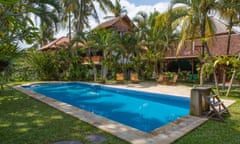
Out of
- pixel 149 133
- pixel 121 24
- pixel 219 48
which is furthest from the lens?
pixel 121 24

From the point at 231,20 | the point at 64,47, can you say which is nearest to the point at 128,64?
the point at 64,47

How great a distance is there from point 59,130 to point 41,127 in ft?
1.93

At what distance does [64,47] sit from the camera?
18672 millimetres

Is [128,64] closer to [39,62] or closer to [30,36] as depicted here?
[39,62]

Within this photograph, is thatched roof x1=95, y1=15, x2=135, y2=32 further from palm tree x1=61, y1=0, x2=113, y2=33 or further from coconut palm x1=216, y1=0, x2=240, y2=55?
coconut palm x1=216, y1=0, x2=240, y2=55

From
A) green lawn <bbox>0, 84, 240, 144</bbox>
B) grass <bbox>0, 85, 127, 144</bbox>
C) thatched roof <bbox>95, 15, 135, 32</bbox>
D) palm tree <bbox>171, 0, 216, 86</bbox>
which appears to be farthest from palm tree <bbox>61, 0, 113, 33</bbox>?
green lawn <bbox>0, 84, 240, 144</bbox>

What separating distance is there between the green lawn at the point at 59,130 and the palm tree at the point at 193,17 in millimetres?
6402

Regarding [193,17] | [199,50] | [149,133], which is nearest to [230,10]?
[193,17]

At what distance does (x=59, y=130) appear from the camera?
4371 millimetres

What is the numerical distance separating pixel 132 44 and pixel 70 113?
13811 millimetres

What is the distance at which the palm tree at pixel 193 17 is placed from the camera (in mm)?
10352

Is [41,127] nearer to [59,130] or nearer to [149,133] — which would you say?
[59,130]

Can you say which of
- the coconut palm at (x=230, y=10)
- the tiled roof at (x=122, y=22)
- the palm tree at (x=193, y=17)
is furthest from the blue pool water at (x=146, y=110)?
the tiled roof at (x=122, y=22)

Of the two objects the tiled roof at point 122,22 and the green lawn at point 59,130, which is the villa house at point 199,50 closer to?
the tiled roof at point 122,22
